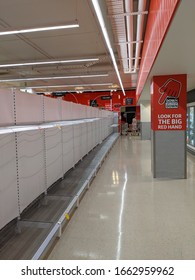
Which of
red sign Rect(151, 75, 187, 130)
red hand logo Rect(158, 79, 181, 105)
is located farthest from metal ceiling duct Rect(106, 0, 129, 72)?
red hand logo Rect(158, 79, 181, 105)

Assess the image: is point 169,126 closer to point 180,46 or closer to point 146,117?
point 180,46

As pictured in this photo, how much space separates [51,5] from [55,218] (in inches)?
188

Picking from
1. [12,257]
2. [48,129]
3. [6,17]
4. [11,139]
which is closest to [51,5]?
[6,17]

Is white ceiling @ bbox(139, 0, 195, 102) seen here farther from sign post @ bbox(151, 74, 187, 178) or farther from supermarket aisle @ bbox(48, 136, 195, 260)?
supermarket aisle @ bbox(48, 136, 195, 260)

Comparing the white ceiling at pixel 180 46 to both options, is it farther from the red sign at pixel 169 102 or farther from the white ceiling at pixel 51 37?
the white ceiling at pixel 51 37

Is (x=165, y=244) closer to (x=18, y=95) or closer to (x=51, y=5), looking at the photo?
(x=18, y=95)

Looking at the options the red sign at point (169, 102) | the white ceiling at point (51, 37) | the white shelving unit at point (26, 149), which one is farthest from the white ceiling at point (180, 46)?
the white shelving unit at point (26, 149)

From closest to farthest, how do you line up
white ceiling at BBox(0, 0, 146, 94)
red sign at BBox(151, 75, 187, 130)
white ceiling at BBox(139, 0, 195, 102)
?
1. white ceiling at BBox(139, 0, 195, 102)
2. white ceiling at BBox(0, 0, 146, 94)
3. red sign at BBox(151, 75, 187, 130)

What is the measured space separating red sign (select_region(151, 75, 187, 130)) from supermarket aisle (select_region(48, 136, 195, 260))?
1.45 m

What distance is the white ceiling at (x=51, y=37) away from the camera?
5.38 metres

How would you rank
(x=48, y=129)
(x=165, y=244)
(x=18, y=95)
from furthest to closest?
1. (x=48, y=129)
2. (x=18, y=95)
3. (x=165, y=244)

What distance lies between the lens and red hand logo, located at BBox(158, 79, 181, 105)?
227 inches
